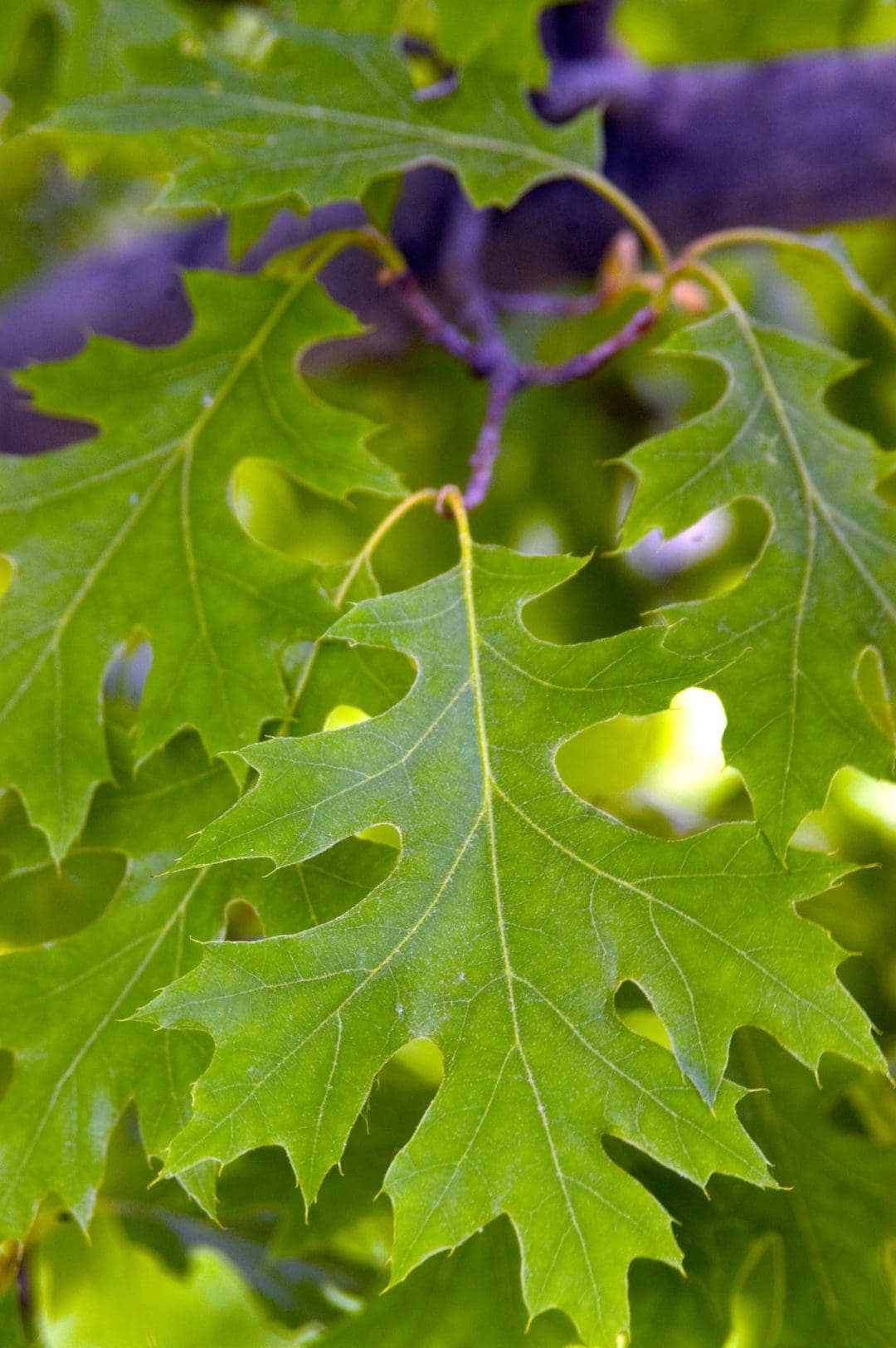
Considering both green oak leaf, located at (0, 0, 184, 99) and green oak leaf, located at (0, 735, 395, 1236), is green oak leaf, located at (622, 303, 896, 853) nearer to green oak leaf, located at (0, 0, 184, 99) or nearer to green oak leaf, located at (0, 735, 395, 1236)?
green oak leaf, located at (0, 735, 395, 1236)

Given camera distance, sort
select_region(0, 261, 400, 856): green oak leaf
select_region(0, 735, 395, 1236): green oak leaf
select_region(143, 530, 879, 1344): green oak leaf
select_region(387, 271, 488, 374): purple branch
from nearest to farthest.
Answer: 1. select_region(143, 530, 879, 1344): green oak leaf
2. select_region(0, 735, 395, 1236): green oak leaf
3. select_region(0, 261, 400, 856): green oak leaf
4. select_region(387, 271, 488, 374): purple branch

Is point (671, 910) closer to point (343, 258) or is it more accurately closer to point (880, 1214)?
point (880, 1214)

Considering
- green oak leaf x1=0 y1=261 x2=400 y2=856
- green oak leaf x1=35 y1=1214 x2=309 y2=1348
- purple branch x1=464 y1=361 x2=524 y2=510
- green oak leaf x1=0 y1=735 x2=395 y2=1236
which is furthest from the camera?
green oak leaf x1=35 y1=1214 x2=309 y2=1348

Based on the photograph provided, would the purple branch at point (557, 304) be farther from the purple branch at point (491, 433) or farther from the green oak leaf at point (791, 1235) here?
the green oak leaf at point (791, 1235)

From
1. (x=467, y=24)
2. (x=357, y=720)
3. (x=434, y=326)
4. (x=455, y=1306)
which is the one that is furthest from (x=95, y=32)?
(x=455, y=1306)

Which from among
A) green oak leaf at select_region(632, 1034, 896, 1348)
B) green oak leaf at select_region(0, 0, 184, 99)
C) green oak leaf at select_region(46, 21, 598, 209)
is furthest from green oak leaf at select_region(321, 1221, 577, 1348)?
green oak leaf at select_region(0, 0, 184, 99)

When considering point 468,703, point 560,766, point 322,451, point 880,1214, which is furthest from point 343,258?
point 880,1214

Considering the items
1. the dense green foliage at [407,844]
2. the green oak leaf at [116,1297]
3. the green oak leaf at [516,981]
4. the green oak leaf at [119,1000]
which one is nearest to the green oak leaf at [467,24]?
the dense green foliage at [407,844]

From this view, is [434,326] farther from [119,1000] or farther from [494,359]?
Answer: [119,1000]

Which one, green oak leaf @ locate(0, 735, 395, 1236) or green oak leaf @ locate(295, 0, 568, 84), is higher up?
green oak leaf @ locate(295, 0, 568, 84)
